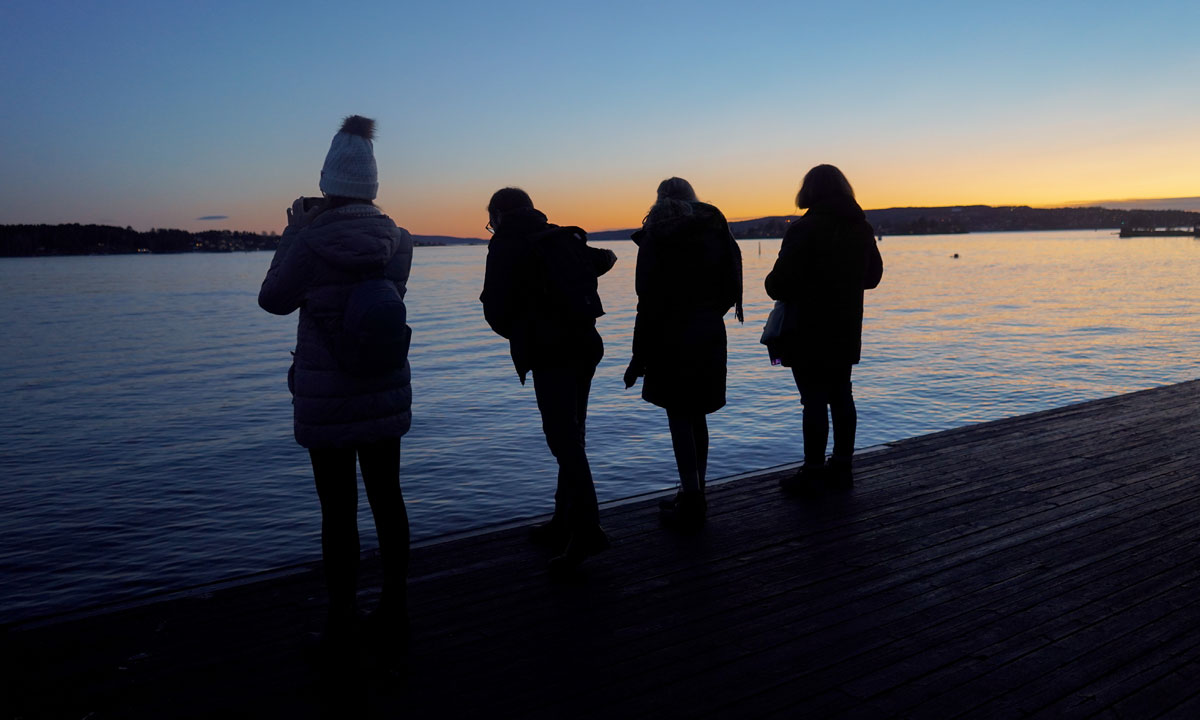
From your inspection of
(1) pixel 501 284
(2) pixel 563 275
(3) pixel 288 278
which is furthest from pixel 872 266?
(3) pixel 288 278

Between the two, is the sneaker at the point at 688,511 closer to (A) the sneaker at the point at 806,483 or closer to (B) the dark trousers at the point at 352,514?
(A) the sneaker at the point at 806,483

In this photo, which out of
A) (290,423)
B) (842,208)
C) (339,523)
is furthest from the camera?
(290,423)

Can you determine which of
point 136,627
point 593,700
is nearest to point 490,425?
point 136,627

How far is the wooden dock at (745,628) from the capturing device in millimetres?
2605

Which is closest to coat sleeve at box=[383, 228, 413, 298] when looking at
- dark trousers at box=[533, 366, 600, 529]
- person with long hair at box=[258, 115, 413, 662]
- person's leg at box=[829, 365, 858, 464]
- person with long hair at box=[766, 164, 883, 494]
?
person with long hair at box=[258, 115, 413, 662]

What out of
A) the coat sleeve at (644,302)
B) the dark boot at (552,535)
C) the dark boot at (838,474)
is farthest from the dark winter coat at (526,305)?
the dark boot at (838,474)

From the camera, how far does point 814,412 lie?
488 cm

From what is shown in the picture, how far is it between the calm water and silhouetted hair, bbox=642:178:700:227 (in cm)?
232

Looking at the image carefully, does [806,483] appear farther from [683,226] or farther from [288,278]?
[288,278]

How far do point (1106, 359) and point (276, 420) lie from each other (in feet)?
55.5

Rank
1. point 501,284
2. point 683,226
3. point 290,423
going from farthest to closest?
1. point 290,423
2. point 683,226
3. point 501,284

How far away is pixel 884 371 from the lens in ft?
54.1

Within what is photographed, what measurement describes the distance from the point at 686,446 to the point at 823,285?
130 centimetres

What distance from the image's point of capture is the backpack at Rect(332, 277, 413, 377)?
2.62 meters
